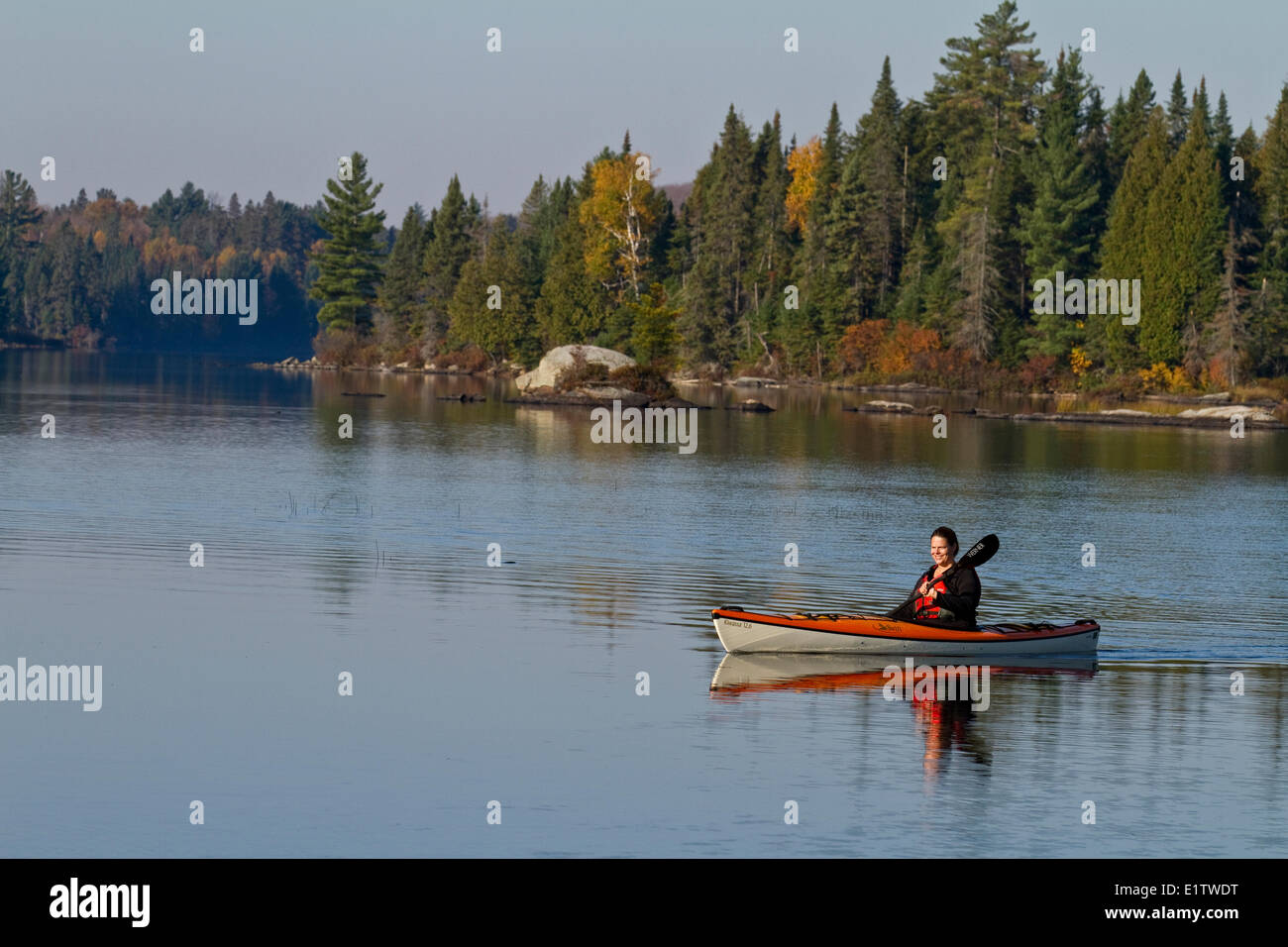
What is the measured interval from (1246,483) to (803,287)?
8060 centimetres

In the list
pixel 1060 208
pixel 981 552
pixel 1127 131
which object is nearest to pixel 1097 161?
pixel 1127 131

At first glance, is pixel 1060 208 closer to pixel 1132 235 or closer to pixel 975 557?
pixel 1132 235

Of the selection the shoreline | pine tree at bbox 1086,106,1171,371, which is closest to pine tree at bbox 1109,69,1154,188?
pine tree at bbox 1086,106,1171,371

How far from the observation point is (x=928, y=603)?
24.5m

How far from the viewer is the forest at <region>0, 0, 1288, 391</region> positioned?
109 m

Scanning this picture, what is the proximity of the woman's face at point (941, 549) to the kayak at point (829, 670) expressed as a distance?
1538 millimetres

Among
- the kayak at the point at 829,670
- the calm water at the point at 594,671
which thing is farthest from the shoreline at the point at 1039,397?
the kayak at the point at 829,670

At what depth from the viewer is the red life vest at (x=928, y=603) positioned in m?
24.3

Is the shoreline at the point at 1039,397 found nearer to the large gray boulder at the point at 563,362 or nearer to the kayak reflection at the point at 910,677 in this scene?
the large gray boulder at the point at 563,362

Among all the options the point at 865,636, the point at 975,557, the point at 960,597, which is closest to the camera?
the point at 865,636

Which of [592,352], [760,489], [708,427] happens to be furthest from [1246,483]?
[592,352]

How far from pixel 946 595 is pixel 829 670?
199cm

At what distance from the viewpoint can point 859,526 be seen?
42062mm
